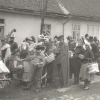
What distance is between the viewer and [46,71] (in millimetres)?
11383

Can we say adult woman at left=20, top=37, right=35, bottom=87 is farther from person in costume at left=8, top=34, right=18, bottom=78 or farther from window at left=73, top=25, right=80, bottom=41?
window at left=73, top=25, right=80, bottom=41

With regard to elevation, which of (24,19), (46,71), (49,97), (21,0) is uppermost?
(21,0)

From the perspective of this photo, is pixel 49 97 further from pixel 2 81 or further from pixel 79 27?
pixel 79 27

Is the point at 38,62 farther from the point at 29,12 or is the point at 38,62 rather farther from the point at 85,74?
the point at 29,12

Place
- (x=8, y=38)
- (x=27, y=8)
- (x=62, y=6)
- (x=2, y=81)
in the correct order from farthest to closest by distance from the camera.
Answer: (x=62, y=6) → (x=27, y=8) → (x=8, y=38) → (x=2, y=81)

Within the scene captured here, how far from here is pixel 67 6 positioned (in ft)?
68.2

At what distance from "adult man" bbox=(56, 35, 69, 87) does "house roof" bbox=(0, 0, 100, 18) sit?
5.46 m

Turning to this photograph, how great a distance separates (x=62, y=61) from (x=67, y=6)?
34.4 feet

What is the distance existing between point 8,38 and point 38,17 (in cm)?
653

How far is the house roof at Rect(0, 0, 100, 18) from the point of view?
16.0m

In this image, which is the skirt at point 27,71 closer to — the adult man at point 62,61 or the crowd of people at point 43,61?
the crowd of people at point 43,61

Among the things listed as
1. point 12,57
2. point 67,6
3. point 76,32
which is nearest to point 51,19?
point 67,6

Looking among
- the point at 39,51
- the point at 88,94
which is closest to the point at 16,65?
the point at 39,51

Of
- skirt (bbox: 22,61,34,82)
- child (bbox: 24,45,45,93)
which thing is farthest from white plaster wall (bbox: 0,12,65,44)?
child (bbox: 24,45,45,93)
